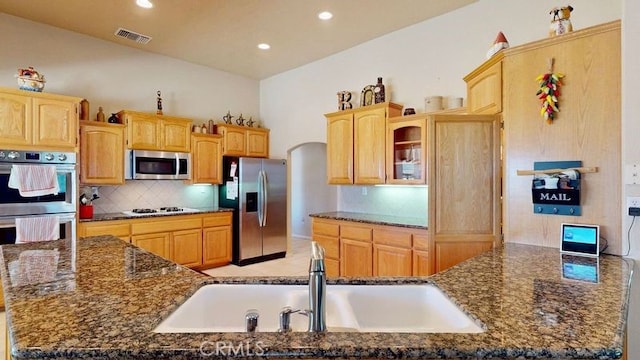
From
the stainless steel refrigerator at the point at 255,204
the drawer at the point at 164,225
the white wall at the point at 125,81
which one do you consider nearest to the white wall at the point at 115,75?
the white wall at the point at 125,81

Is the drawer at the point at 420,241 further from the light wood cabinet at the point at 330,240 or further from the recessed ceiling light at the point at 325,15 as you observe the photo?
the recessed ceiling light at the point at 325,15

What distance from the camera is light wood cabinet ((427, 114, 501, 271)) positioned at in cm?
258

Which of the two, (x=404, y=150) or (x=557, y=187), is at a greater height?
(x=404, y=150)

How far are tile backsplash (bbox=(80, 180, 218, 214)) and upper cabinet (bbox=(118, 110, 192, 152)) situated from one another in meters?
0.63

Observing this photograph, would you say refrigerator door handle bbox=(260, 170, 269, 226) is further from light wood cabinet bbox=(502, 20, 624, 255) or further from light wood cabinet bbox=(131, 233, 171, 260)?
light wood cabinet bbox=(502, 20, 624, 255)

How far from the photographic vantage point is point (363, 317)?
1.43 m

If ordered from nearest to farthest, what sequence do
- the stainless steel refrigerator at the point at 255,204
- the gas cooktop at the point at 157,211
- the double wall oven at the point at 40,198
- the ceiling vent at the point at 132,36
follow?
the double wall oven at the point at 40,198 → the ceiling vent at the point at 132,36 → the gas cooktop at the point at 157,211 → the stainless steel refrigerator at the point at 255,204

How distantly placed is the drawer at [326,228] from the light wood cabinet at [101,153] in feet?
8.42

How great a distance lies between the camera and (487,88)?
2670 mm

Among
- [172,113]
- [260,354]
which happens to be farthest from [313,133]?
[260,354]

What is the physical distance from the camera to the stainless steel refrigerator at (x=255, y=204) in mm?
5203
